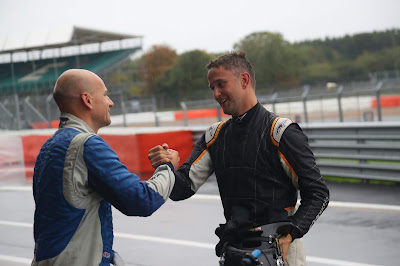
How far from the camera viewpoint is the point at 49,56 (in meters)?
50.3

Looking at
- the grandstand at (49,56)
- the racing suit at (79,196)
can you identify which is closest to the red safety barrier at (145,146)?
the racing suit at (79,196)

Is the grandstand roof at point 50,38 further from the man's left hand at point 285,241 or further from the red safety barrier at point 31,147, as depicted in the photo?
the man's left hand at point 285,241

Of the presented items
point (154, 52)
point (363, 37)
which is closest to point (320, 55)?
point (363, 37)

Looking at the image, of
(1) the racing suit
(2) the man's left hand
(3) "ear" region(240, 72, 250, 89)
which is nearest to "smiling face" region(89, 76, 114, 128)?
(1) the racing suit

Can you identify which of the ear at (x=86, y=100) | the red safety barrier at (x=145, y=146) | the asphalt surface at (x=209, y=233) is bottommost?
the asphalt surface at (x=209, y=233)

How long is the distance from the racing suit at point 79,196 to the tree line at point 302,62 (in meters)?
39.4

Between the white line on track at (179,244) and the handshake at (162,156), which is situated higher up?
the handshake at (162,156)

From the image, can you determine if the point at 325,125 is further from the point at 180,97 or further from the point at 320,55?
the point at 320,55

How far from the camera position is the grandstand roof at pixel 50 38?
4238cm

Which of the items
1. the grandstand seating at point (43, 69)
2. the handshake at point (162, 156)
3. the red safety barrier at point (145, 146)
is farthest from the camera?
the grandstand seating at point (43, 69)

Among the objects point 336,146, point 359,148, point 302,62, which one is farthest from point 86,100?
point 302,62

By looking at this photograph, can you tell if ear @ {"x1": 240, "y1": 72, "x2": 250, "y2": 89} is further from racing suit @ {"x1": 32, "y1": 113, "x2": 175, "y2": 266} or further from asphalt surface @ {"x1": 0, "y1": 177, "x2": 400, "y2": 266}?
asphalt surface @ {"x1": 0, "y1": 177, "x2": 400, "y2": 266}

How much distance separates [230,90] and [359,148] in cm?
722

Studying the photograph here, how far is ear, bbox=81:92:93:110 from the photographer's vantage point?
268 centimetres
